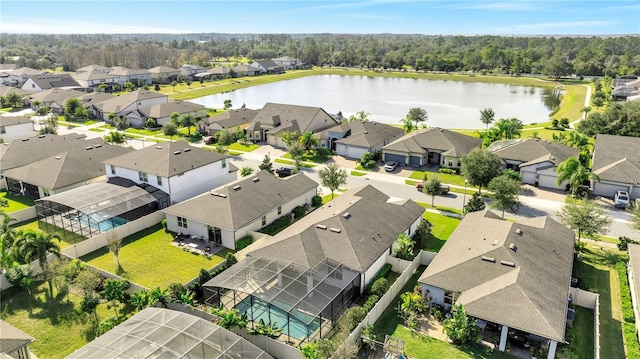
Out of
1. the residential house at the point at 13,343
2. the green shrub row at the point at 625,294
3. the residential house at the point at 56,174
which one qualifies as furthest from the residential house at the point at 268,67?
the residential house at the point at 13,343

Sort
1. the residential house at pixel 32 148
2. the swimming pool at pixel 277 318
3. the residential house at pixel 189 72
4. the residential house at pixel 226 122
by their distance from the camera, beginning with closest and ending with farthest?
the swimming pool at pixel 277 318 → the residential house at pixel 32 148 → the residential house at pixel 226 122 → the residential house at pixel 189 72

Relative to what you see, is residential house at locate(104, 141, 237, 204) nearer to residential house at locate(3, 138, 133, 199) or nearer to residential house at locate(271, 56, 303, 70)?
residential house at locate(3, 138, 133, 199)

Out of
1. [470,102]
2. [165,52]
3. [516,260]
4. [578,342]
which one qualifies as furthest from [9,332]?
[165,52]

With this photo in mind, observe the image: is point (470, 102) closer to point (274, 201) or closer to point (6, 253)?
point (274, 201)

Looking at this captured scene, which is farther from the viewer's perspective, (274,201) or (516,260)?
(274,201)

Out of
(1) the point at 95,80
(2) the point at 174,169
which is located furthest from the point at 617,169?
(1) the point at 95,80

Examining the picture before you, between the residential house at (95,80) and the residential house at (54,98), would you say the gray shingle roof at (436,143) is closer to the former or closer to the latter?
the residential house at (54,98)

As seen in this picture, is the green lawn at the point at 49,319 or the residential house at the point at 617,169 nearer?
the green lawn at the point at 49,319
